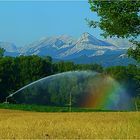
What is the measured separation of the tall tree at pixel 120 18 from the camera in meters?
23.2

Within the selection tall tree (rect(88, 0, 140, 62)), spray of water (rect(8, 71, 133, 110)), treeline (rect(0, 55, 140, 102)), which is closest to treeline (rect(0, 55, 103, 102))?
treeline (rect(0, 55, 140, 102))

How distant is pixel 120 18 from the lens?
23.3 meters

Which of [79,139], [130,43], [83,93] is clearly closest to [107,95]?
[83,93]

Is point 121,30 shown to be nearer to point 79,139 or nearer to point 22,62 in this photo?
point 79,139

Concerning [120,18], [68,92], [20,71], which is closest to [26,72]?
[20,71]

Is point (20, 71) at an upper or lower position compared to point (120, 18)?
upper

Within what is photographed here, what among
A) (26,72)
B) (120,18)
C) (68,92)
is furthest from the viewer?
(26,72)

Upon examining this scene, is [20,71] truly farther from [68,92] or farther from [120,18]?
[120,18]

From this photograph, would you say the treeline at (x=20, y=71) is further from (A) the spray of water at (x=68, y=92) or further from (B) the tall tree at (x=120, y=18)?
(B) the tall tree at (x=120, y=18)

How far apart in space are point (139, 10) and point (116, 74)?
10685 cm

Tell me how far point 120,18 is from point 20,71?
4189 inches

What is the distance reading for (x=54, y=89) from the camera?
123 metres

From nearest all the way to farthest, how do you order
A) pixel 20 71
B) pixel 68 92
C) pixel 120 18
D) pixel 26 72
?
pixel 120 18 < pixel 68 92 < pixel 26 72 < pixel 20 71

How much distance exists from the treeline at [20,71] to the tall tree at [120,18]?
301 ft
